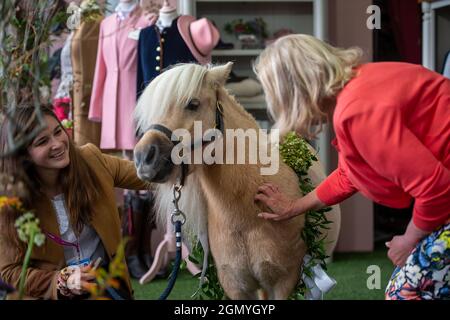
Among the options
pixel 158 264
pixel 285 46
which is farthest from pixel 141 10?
pixel 285 46

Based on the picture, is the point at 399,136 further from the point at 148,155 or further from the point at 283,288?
the point at 283,288

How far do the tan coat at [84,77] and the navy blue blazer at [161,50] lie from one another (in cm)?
47

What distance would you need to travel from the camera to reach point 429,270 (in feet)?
4.20

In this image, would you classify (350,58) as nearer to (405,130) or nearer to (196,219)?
(405,130)

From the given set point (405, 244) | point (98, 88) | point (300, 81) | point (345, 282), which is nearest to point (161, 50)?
point (98, 88)

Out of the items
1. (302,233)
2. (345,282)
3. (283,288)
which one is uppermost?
(302,233)

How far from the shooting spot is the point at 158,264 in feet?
11.6

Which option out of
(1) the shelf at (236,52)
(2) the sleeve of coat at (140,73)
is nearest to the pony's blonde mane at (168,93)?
(2) the sleeve of coat at (140,73)

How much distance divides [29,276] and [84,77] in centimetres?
233

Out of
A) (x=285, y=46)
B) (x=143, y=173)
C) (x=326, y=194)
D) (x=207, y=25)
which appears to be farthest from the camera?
(x=207, y=25)

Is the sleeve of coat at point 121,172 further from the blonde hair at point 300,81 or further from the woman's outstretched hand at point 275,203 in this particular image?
the blonde hair at point 300,81

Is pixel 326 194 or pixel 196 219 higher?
pixel 326 194
